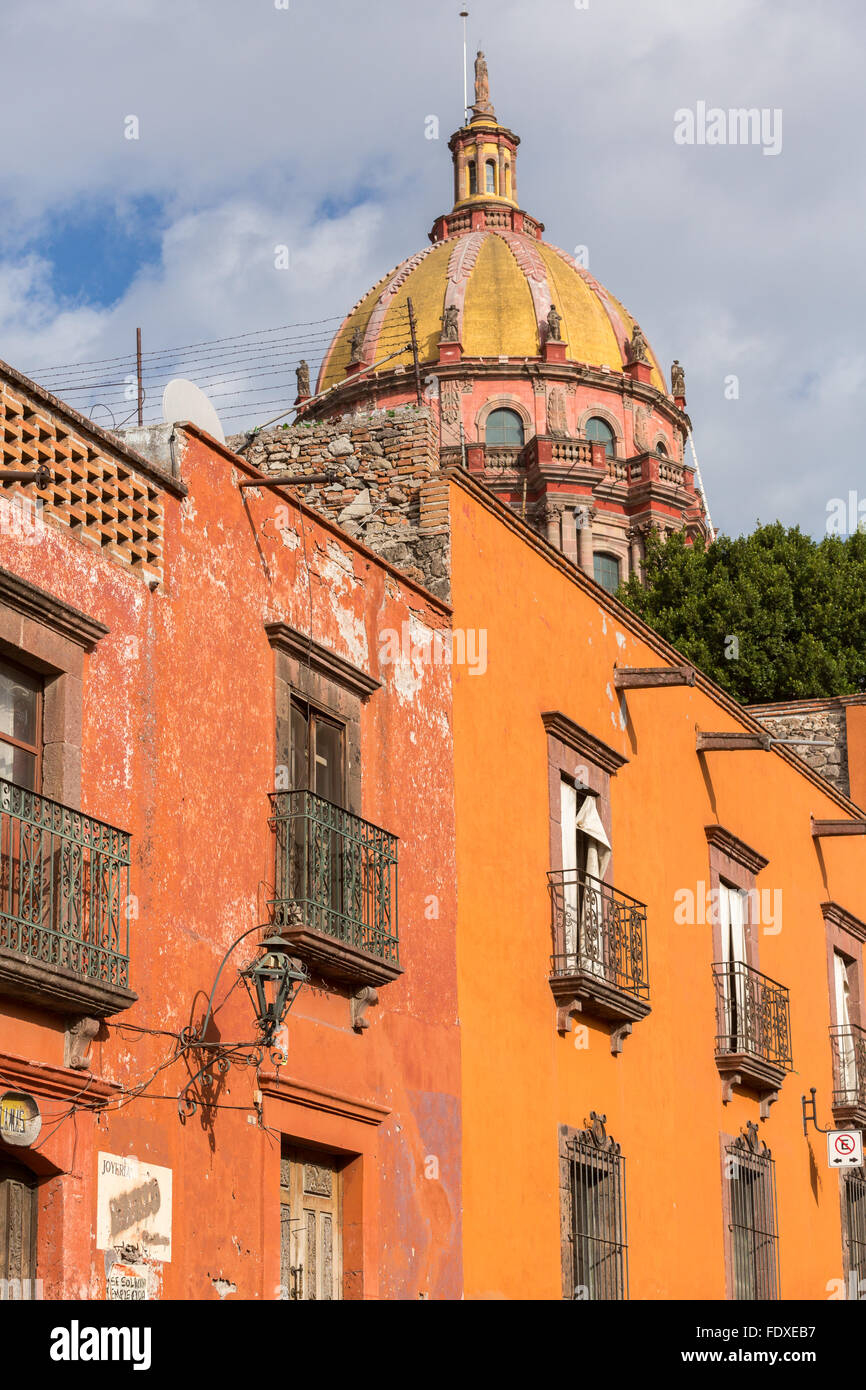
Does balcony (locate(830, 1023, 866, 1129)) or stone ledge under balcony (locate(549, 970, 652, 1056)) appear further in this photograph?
balcony (locate(830, 1023, 866, 1129))

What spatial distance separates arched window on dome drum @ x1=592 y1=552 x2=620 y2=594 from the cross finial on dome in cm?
1871

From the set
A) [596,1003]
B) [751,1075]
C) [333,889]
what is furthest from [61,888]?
[751,1075]

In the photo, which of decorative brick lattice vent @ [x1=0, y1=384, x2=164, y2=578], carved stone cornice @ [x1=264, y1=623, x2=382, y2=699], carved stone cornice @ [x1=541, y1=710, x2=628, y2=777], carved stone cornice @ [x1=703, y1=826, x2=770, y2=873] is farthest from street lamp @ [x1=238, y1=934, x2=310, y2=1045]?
carved stone cornice @ [x1=703, y1=826, x2=770, y2=873]

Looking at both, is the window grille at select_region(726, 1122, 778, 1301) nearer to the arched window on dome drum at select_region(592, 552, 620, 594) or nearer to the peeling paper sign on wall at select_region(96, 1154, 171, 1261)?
the peeling paper sign on wall at select_region(96, 1154, 171, 1261)

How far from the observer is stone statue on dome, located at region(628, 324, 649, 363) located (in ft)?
203

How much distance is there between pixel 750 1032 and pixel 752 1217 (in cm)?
152

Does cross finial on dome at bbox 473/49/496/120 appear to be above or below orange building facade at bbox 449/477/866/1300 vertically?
above

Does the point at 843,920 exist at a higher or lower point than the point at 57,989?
higher

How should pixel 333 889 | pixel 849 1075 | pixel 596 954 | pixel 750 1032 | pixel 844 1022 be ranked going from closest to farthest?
pixel 333 889 < pixel 596 954 < pixel 750 1032 < pixel 849 1075 < pixel 844 1022

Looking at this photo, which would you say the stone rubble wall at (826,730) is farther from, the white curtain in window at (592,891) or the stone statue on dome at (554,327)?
the stone statue on dome at (554,327)

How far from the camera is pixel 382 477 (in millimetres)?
15211

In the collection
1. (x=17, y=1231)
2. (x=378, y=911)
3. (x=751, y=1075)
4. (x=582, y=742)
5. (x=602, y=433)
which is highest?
(x=602, y=433)

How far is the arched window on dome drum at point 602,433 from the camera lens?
61438mm

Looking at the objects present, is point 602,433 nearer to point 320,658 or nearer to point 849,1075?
point 849,1075
